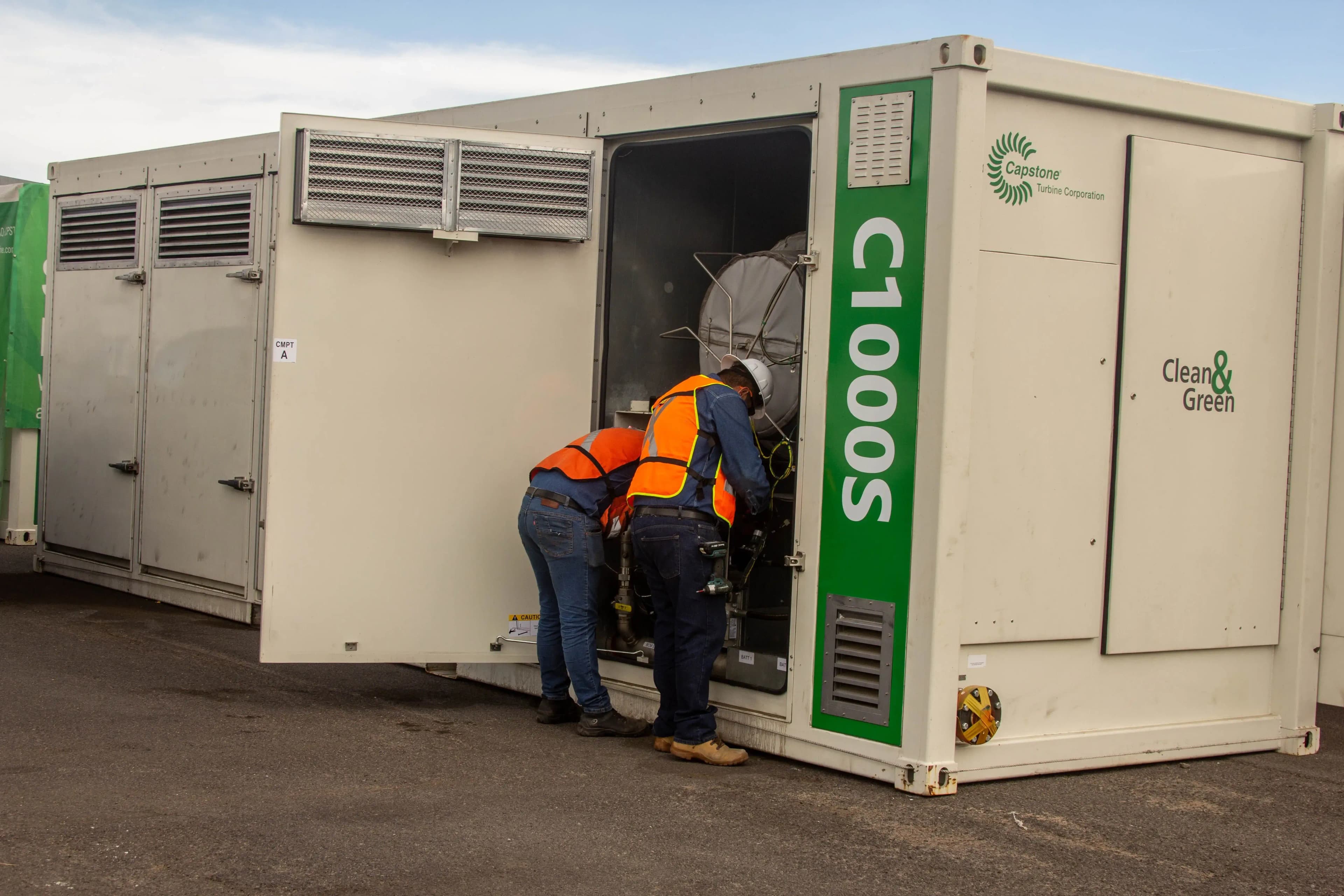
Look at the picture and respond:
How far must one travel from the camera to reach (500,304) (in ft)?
20.1

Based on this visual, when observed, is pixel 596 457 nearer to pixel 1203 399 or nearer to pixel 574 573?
pixel 574 573

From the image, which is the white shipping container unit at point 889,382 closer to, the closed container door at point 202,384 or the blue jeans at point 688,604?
the blue jeans at point 688,604

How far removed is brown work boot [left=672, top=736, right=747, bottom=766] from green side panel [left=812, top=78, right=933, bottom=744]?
37cm

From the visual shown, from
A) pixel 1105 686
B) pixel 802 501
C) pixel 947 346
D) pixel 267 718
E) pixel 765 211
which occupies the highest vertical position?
pixel 765 211

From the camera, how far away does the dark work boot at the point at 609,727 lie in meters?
5.97

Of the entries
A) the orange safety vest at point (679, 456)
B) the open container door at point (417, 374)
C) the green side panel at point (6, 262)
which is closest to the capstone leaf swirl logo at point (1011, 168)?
the orange safety vest at point (679, 456)

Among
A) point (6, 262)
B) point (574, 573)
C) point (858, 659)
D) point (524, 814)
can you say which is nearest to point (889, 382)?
point (858, 659)

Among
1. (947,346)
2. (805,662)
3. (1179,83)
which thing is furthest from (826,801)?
(1179,83)

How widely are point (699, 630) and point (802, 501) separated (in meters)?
0.68

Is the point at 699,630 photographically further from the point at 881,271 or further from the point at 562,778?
the point at 881,271

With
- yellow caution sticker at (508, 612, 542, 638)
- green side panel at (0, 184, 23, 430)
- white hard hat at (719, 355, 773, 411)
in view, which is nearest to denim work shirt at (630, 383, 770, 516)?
white hard hat at (719, 355, 773, 411)

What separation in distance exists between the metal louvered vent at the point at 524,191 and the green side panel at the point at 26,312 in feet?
21.0

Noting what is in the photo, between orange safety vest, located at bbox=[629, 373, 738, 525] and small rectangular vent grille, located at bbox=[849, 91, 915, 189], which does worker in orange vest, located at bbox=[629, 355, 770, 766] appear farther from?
small rectangular vent grille, located at bbox=[849, 91, 915, 189]

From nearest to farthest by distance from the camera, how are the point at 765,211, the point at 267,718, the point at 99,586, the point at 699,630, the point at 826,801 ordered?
the point at 826,801
the point at 699,630
the point at 267,718
the point at 765,211
the point at 99,586
